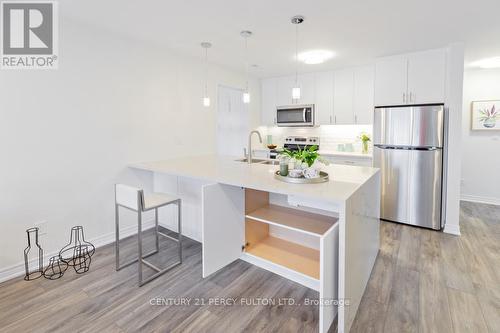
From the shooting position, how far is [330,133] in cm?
492

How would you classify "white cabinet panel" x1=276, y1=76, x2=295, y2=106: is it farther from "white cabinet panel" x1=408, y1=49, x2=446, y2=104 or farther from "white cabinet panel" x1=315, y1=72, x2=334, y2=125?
"white cabinet panel" x1=408, y1=49, x2=446, y2=104

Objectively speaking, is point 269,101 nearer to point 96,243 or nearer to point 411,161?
point 411,161

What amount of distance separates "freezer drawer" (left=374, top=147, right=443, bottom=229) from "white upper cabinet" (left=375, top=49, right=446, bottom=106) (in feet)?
2.36

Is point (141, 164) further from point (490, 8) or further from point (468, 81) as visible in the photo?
point (468, 81)

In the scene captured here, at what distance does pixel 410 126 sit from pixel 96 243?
411cm

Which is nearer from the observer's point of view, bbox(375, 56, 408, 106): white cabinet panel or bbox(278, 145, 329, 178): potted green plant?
bbox(278, 145, 329, 178): potted green plant

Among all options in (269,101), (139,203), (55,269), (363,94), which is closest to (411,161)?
(363,94)

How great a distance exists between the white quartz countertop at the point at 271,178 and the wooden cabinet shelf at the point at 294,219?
1.18 feet

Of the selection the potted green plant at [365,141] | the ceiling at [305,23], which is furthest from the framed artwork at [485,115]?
the potted green plant at [365,141]

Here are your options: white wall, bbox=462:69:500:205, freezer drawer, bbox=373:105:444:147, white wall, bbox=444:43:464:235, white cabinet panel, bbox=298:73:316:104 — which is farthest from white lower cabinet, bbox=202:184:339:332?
white wall, bbox=462:69:500:205

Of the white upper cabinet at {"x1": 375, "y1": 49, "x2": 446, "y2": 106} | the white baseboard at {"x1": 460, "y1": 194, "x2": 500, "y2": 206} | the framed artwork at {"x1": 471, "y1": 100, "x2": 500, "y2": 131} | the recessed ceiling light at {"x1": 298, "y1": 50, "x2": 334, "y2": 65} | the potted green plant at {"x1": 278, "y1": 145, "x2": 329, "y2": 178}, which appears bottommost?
the white baseboard at {"x1": 460, "y1": 194, "x2": 500, "y2": 206}

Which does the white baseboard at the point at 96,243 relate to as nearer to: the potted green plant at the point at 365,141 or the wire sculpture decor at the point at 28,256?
the wire sculpture decor at the point at 28,256

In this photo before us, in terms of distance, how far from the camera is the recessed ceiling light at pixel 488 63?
3.89 metres

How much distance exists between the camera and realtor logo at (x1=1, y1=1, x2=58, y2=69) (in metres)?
2.24
